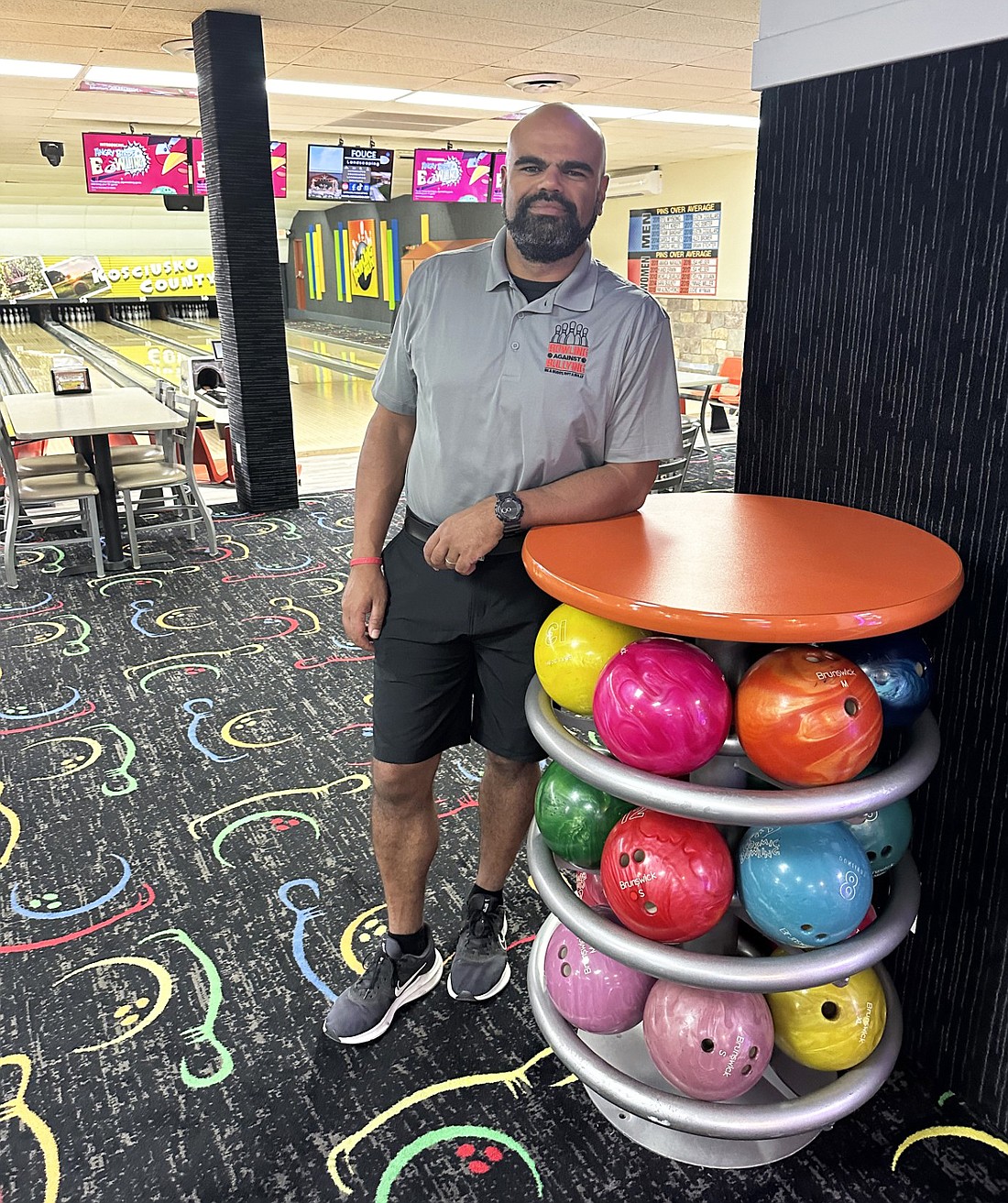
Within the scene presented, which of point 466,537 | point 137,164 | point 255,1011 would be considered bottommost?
point 255,1011

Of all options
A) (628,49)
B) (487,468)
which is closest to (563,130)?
(487,468)

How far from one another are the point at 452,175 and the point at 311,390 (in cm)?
304

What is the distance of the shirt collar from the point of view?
1.45 meters

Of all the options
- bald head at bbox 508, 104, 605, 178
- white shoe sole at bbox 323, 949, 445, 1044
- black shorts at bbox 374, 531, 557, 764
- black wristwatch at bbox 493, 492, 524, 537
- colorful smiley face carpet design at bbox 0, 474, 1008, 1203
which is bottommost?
colorful smiley face carpet design at bbox 0, 474, 1008, 1203

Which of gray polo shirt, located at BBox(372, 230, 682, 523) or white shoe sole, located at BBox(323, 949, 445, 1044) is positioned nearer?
gray polo shirt, located at BBox(372, 230, 682, 523)

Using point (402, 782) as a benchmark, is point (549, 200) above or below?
above

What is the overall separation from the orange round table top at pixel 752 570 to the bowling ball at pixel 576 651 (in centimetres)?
8

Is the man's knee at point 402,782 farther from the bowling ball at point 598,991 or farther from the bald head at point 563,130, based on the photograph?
the bald head at point 563,130

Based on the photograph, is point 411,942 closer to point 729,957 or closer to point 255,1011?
point 255,1011

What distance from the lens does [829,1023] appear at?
1.30 m

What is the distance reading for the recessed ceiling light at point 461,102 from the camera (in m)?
6.75

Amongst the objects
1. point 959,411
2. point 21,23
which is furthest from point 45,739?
point 21,23

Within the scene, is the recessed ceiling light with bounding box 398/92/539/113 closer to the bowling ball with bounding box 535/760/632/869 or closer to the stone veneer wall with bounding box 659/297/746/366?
the stone veneer wall with bounding box 659/297/746/366

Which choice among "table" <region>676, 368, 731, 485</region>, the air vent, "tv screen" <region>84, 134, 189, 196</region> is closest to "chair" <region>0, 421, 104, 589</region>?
"table" <region>676, 368, 731, 485</region>
